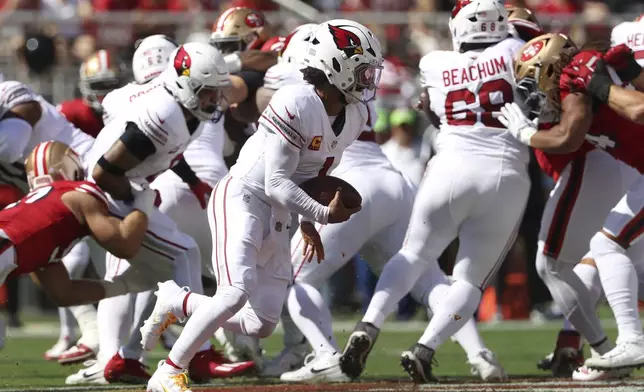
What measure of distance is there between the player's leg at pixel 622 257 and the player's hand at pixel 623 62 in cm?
58

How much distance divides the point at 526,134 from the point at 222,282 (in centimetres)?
197

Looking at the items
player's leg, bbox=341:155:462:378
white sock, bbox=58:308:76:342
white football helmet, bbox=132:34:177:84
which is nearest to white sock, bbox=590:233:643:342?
player's leg, bbox=341:155:462:378

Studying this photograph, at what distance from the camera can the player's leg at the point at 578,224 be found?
6.92m

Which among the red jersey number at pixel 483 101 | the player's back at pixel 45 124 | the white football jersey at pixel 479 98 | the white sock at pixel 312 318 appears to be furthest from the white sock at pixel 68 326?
the red jersey number at pixel 483 101

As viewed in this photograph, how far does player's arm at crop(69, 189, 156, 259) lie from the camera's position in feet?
22.0

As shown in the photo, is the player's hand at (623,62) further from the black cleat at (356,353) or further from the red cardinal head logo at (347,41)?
the black cleat at (356,353)

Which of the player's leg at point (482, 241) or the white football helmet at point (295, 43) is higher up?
the white football helmet at point (295, 43)

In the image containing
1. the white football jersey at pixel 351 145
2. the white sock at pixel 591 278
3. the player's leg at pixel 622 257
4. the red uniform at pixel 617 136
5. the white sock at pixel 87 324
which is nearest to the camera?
the player's leg at pixel 622 257

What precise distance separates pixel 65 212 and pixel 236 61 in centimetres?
183

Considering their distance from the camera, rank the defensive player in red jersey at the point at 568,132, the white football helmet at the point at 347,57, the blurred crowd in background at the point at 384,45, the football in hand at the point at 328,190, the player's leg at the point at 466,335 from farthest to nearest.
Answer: the blurred crowd in background at the point at 384,45
the player's leg at the point at 466,335
the defensive player in red jersey at the point at 568,132
the white football helmet at the point at 347,57
the football in hand at the point at 328,190

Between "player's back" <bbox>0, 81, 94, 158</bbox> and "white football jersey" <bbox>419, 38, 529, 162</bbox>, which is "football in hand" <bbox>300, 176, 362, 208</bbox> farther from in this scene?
"player's back" <bbox>0, 81, 94, 158</bbox>

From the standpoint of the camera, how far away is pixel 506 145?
703 cm

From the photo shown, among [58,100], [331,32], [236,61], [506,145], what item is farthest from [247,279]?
[58,100]

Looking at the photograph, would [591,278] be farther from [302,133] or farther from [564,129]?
[302,133]
